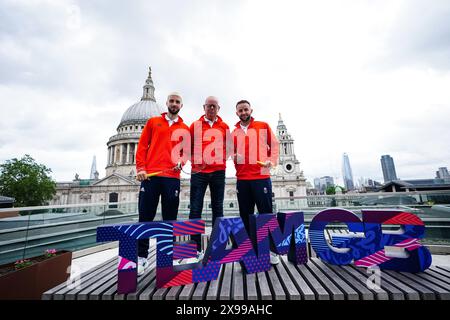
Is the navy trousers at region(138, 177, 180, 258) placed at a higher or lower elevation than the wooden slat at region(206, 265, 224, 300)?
higher

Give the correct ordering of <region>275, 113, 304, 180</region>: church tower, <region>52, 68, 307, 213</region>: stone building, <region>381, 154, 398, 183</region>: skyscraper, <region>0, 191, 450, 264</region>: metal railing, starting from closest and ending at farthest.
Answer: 1. <region>0, 191, 450, 264</region>: metal railing
2. <region>52, 68, 307, 213</region>: stone building
3. <region>275, 113, 304, 180</region>: church tower
4. <region>381, 154, 398, 183</region>: skyscraper

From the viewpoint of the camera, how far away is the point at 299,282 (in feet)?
7.19

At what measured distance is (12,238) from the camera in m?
3.54

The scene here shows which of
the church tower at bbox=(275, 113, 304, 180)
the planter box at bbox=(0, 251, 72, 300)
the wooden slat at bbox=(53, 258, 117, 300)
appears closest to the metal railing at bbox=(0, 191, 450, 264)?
the planter box at bbox=(0, 251, 72, 300)

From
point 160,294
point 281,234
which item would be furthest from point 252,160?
point 160,294

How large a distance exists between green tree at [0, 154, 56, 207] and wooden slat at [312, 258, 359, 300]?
4532 centimetres

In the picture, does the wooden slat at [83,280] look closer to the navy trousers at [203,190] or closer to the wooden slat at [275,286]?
the navy trousers at [203,190]

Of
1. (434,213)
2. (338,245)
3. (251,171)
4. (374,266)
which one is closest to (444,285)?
(374,266)

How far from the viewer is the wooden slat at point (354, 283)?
1886 millimetres

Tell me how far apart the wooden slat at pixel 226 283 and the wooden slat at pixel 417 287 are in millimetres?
1875

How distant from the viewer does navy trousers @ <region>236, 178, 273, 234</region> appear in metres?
3.16

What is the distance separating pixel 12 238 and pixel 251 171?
4504 millimetres

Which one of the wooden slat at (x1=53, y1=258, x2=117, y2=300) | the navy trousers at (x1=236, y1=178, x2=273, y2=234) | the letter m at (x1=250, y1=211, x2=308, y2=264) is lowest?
the wooden slat at (x1=53, y1=258, x2=117, y2=300)

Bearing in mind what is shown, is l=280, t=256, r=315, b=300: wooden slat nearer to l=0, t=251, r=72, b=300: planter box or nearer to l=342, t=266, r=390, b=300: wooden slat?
l=342, t=266, r=390, b=300: wooden slat
